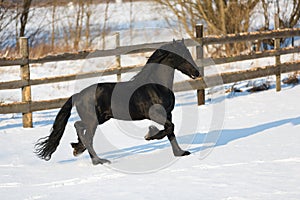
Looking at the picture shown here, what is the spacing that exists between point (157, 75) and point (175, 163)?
3.21 ft

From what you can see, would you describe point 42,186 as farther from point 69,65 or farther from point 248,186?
point 69,65

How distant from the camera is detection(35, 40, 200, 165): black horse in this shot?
5805 millimetres

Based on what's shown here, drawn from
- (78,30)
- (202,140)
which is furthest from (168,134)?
(78,30)

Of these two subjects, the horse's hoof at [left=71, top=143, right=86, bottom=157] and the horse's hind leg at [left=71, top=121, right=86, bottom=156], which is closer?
the horse's hind leg at [left=71, top=121, right=86, bottom=156]

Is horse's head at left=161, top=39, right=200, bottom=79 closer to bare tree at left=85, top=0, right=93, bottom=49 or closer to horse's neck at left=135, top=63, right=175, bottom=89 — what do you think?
horse's neck at left=135, top=63, right=175, bottom=89

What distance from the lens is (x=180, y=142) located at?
6.99 m

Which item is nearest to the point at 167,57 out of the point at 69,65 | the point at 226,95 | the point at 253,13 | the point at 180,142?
the point at 180,142

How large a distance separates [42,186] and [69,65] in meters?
10.5

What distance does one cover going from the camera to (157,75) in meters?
5.94

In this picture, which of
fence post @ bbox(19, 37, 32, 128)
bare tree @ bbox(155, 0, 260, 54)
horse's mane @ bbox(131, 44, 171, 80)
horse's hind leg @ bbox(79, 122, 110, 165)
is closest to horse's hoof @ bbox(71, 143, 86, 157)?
horse's hind leg @ bbox(79, 122, 110, 165)

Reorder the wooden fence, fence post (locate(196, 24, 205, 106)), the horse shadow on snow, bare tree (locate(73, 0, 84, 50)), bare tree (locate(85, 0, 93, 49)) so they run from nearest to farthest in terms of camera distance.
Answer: the horse shadow on snow → the wooden fence → fence post (locate(196, 24, 205, 106)) → bare tree (locate(73, 0, 84, 50)) → bare tree (locate(85, 0, 93, 49))

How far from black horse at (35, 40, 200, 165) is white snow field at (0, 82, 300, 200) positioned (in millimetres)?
322

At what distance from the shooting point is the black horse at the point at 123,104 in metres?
5.80

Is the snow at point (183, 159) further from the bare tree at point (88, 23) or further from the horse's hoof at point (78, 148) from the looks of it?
the bare tree at point (88, 23)
